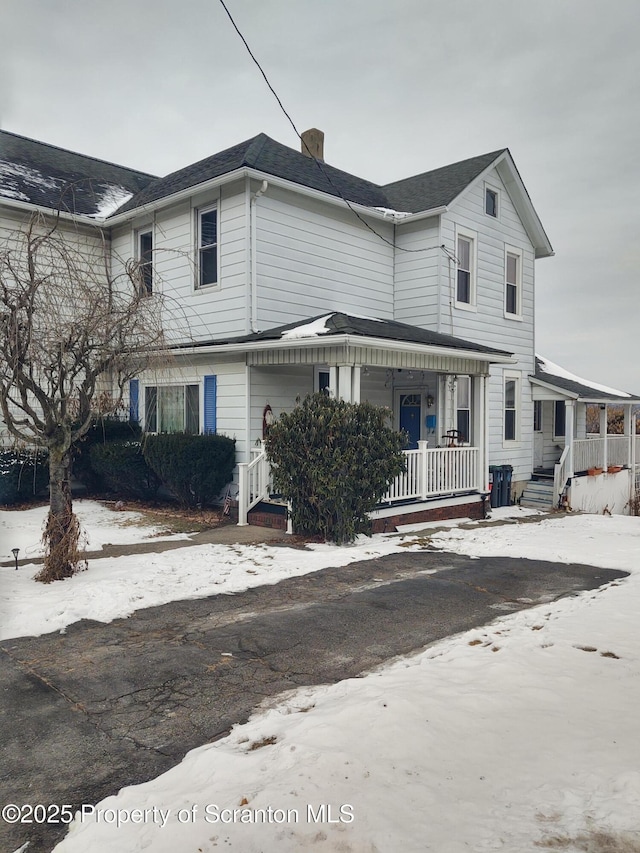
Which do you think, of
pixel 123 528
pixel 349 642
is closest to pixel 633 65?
pixel 349 642

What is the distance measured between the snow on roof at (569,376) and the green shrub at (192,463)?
39.1ft

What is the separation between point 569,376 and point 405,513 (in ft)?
38.8

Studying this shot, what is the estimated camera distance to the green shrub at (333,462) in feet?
32.8

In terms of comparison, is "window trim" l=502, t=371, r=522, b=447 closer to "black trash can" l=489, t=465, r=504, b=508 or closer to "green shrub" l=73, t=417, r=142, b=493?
"black trash can" l=489, t=465, r=504, b=508

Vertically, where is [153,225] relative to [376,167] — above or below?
below

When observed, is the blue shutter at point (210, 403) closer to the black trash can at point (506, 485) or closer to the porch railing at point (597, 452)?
the black trash can at point (506, 485)

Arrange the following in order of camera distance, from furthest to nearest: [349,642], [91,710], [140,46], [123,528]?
[123,528] → [140,46] → [349,642] → [91,710]

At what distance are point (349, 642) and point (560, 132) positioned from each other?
1696 centimetres

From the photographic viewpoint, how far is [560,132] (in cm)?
1775

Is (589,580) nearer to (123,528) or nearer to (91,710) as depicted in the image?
(91,710)

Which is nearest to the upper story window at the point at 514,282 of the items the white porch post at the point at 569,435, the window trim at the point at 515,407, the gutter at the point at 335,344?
the window trim at the point at 515,407

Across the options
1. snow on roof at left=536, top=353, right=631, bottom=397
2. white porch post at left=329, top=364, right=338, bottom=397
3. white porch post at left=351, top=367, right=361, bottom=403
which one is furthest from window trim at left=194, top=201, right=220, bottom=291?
snow on roof at left=536, top=353, right=631, bottom=397

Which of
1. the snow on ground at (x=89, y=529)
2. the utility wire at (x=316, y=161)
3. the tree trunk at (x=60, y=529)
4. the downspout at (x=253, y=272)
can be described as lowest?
the snow on ground at (x=89, y=529)

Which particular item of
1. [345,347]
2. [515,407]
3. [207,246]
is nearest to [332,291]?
[207,246]
